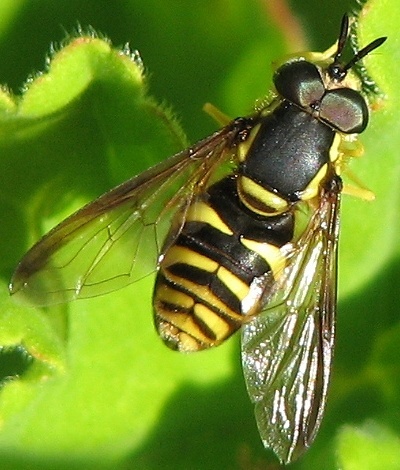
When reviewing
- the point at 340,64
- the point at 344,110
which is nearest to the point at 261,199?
the point at 344,110

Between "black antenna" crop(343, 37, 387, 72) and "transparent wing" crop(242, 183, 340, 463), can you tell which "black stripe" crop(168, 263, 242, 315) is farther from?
"black antenna" crop(343, 37, 387, 72)

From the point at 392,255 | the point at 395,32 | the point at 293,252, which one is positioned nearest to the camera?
the point at 395,32

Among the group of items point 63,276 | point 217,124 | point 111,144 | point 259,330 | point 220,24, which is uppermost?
point 220,24

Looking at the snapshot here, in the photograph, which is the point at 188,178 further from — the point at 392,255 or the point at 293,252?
the point at 392,255

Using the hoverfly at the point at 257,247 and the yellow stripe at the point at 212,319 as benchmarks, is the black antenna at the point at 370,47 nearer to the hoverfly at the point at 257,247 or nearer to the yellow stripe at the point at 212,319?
the hoverfly at the point at 257,247

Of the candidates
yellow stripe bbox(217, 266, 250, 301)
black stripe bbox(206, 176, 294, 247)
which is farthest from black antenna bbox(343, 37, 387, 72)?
yellow stripe bbox(217, 266, 250, 301)

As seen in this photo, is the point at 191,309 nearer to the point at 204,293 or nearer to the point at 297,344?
the point at 204,293

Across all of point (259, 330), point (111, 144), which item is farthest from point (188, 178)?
point (259, 330)
